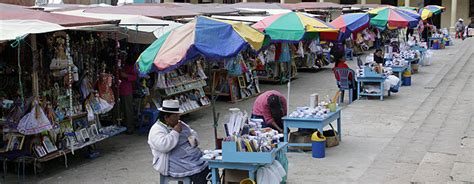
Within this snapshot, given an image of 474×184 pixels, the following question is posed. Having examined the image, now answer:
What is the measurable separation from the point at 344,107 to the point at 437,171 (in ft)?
19.4

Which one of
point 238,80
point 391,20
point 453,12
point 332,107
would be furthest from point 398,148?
point 453,12

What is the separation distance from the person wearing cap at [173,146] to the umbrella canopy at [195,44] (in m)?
0.94

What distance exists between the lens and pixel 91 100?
33.3ft

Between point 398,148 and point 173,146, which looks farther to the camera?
point 398,148

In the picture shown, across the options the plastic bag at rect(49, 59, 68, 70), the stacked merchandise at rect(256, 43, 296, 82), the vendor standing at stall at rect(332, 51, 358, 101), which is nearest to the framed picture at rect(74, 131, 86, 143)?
the plastic bag at rect(49, 59, 68, 70)

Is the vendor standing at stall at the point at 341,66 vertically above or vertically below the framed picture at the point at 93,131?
above

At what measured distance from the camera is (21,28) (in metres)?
8.11

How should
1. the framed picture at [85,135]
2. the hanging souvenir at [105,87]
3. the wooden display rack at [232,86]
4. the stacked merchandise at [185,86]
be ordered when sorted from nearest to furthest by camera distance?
the framed picture at [85,135], the hanging souvenir at [105,87], the stacked merchandise at [185,86], the wooden display rack at [232,86]

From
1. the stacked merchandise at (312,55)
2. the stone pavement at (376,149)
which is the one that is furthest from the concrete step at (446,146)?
the stacked merchandise at (312,55)

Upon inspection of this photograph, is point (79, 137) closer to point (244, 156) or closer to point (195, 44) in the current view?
point (195, 44)

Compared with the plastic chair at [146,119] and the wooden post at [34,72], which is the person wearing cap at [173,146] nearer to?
the wooden post at [34,72]

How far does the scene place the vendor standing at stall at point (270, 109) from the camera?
29.5ft

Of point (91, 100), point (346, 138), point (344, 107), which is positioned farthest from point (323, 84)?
point (91, 100)

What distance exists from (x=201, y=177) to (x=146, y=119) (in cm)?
543
